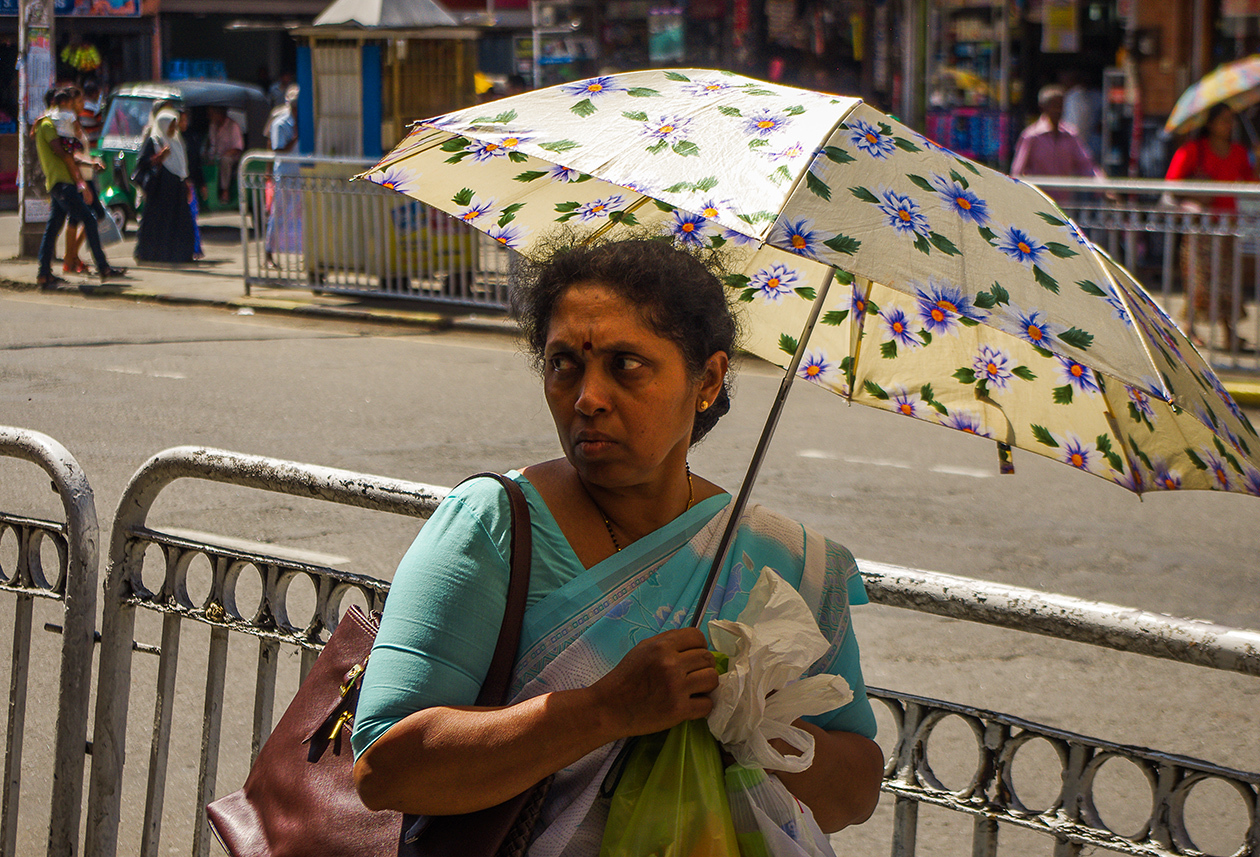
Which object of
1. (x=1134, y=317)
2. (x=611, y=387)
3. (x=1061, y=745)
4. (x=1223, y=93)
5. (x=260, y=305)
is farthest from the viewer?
(x=260, y=305)

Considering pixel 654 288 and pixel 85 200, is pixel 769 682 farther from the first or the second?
pixel 85 200

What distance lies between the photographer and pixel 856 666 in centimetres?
194

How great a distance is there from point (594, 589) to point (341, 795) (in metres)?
0.47

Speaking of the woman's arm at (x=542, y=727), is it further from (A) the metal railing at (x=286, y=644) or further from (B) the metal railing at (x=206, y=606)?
(B) the metal railing at (x=206, y=606)

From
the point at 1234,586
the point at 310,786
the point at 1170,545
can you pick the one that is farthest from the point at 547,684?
the point at 1170,545

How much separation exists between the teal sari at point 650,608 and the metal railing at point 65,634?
4.67 ft

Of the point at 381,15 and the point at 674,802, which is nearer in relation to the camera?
the point at 674,802

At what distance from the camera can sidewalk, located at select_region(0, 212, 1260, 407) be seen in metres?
13.2

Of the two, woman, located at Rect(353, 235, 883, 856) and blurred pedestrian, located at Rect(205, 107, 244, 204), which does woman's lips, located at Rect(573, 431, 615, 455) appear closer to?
woman, located at Rect(353, 235, 883, 856)

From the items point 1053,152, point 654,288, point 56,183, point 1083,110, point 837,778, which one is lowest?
point 837,778

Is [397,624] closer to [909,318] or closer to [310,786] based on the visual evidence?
[310,786]

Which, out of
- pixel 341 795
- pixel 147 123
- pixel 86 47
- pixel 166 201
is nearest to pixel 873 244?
pixel 341 795

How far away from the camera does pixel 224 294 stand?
1470 cm

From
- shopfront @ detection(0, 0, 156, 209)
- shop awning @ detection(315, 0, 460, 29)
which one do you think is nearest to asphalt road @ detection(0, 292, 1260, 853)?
shop awning @ detection(315, 0, 460, 29)
